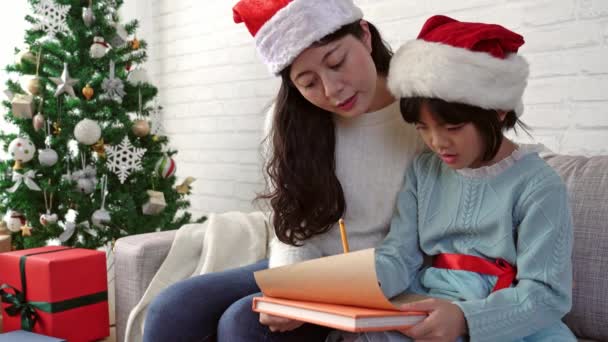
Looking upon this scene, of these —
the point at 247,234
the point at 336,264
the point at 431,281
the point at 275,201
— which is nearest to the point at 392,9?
the point at 247,234

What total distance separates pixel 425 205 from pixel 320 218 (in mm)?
214

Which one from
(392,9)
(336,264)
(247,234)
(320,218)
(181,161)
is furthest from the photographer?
(181,161)

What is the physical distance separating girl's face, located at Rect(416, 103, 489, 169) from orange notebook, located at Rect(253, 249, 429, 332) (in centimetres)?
28

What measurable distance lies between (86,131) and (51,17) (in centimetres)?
47

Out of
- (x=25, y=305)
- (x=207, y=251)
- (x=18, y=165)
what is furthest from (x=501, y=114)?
(x=18, y=165)

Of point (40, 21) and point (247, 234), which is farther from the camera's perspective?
point (40, 21)

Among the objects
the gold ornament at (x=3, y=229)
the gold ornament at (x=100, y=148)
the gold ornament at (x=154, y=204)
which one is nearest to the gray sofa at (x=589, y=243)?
the gold ornament at (x=154, y=204)

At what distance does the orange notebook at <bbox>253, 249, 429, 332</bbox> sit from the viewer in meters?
0.86

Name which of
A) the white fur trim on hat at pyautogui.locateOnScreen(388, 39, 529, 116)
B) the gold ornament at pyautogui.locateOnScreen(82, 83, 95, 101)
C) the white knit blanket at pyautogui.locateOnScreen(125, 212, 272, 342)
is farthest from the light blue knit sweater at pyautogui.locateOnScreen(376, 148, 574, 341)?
the gold ornament at pyautogui.locateOnScreen(82, 83, 95, 101)

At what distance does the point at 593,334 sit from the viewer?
1.23 meters

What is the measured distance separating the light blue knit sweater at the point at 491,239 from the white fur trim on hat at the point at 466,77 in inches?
4.8

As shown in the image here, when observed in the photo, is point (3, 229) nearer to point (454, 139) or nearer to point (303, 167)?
point (303, 167)

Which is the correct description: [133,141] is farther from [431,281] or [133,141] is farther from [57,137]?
[431,281]

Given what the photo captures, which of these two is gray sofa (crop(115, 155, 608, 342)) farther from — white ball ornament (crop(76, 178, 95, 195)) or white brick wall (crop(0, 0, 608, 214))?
white ball ornament (crop(76, 178, 95, 195))
